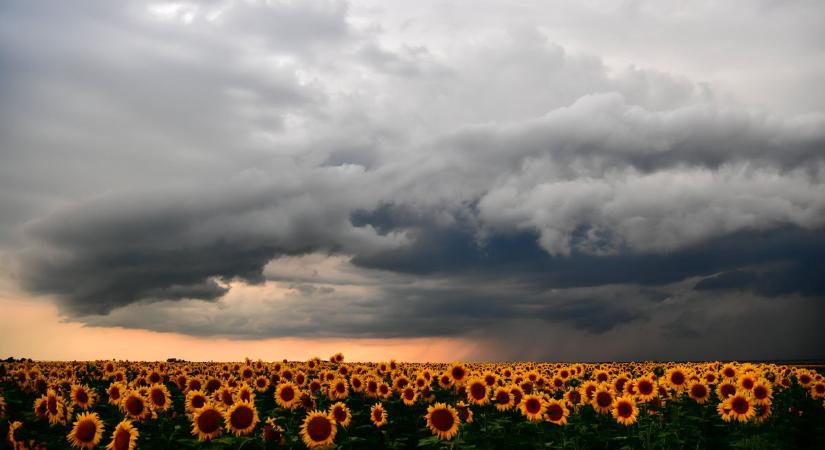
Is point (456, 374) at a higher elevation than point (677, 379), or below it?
higher

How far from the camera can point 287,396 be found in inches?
893

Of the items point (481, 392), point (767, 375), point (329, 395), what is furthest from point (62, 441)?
point (767, 375)

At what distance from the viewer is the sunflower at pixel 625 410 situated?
22730 mm

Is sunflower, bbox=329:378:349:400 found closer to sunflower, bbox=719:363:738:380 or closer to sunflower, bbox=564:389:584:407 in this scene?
sunflower, bbox=564:389:584:407

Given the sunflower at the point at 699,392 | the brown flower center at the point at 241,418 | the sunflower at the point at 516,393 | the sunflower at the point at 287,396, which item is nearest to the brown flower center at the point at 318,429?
the brown flower center at the point at 241,418

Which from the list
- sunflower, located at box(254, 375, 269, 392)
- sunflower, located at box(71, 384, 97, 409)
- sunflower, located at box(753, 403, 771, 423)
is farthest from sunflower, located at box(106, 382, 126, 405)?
sunflower, located at box(753, 403, 771, 423)

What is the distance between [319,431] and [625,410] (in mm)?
11333

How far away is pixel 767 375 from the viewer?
116ft

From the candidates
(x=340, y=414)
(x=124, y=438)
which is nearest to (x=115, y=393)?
(x=124, y=438)

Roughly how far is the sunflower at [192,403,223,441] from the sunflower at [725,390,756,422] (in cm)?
1724

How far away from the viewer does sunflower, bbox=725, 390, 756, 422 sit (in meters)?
23.2

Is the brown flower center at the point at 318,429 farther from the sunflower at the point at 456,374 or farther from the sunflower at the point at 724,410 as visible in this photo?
the sunflower at the point at 724,410

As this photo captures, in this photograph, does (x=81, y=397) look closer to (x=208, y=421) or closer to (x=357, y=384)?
(x=208, y=421)

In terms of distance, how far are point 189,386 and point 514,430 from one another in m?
12.0
